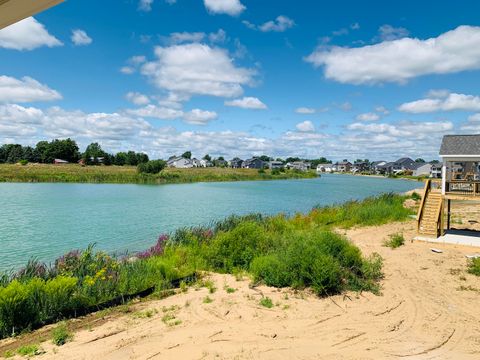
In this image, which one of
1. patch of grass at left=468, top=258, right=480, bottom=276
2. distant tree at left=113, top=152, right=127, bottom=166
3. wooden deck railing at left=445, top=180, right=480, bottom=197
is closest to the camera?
patch of grass at left=468, top=258, right=480, bottom=276

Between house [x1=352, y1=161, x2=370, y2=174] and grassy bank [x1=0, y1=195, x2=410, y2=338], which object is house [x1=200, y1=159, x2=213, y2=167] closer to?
house [x1=352, y1=161, x2=370, y2=174]

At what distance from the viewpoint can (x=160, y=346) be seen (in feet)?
18.3

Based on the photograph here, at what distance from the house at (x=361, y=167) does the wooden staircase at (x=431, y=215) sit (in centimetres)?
14447

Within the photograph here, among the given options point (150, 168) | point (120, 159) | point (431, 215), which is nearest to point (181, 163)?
point (120, 159)

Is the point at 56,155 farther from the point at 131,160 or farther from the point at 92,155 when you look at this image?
the point at 131,160

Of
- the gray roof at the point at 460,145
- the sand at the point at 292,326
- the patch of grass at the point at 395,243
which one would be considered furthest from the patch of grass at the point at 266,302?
the gray roof at the point at 460,145

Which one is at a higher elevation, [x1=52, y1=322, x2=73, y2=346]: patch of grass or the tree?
the tree

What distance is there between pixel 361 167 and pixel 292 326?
6424 inches

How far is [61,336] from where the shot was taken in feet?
19.1

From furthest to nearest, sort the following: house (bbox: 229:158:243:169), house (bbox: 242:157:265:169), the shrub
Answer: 1. house (bbox: 229:158:243:169)
2. house (bbox: 242:157:265:169)
3. the shrub

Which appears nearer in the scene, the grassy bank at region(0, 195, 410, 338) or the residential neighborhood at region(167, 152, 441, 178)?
the grassy bank at region(0, 195, 410, 338)

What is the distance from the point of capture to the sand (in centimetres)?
550

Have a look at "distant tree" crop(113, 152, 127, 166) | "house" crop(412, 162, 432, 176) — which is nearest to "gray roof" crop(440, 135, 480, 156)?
"distant tree" crop(113, 152, 127, 166)

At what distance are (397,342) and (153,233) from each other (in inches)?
543
